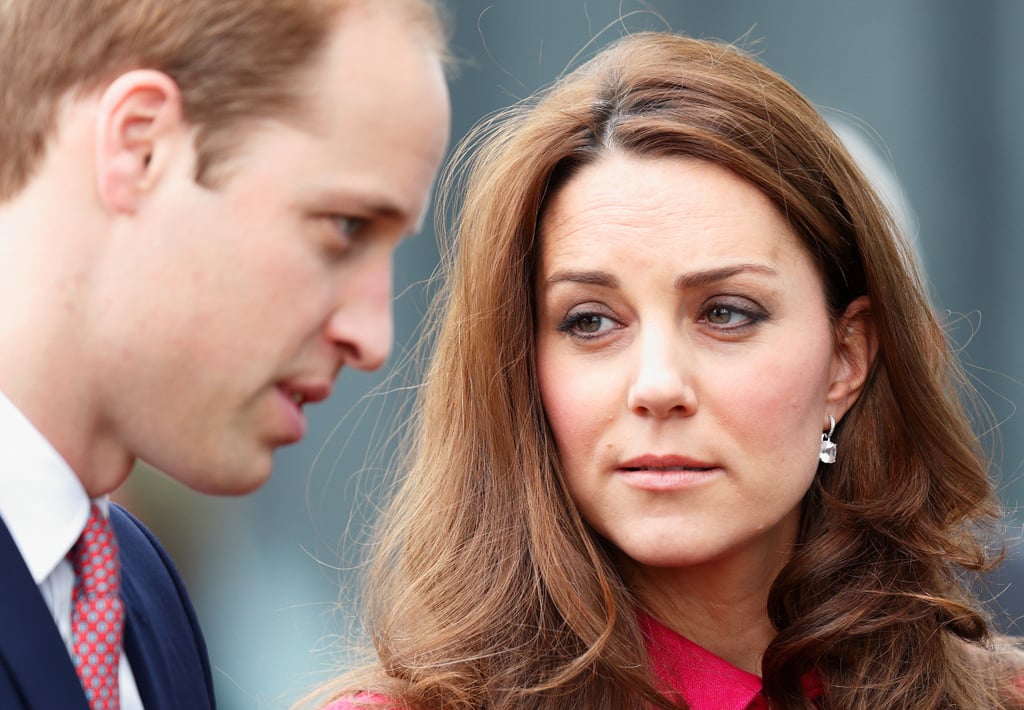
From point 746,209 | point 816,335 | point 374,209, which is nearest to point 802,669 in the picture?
point 816,335

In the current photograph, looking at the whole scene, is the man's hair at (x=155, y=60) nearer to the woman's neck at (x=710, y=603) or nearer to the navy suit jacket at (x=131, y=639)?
the navy suit jacket at (x=131, y=639)

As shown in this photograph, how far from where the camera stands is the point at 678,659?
269 centimetres

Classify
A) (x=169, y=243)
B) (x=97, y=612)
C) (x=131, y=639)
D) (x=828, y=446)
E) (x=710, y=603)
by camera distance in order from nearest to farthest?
(x=169, y=243) < (x=97, y=612) < (x=131, y=639) < (x=710, y=603) < (x=828, y=446)

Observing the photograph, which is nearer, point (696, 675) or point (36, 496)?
point (36, 496)

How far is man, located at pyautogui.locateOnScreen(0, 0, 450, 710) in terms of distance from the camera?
1518 millimetres

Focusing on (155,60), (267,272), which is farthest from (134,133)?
(267,272)

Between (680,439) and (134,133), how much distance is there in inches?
51.2

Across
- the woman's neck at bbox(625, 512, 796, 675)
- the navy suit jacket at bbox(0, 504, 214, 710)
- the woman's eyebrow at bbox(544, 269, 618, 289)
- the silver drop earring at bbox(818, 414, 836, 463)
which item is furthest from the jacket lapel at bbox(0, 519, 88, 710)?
the silver drop earring at bbox(818, 414, 836, 463)

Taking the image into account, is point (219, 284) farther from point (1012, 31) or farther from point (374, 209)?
point (1012, 31)

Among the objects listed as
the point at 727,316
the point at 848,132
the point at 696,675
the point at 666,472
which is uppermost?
the point at 848,132

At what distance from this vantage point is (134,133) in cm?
152

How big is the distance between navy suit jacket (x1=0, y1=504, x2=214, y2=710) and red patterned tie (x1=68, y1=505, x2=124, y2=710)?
0.19 ft

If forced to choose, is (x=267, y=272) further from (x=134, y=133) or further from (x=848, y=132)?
(x=848, y=132)

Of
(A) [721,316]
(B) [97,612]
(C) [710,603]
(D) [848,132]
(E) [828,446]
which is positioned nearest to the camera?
(B) [97,612]
